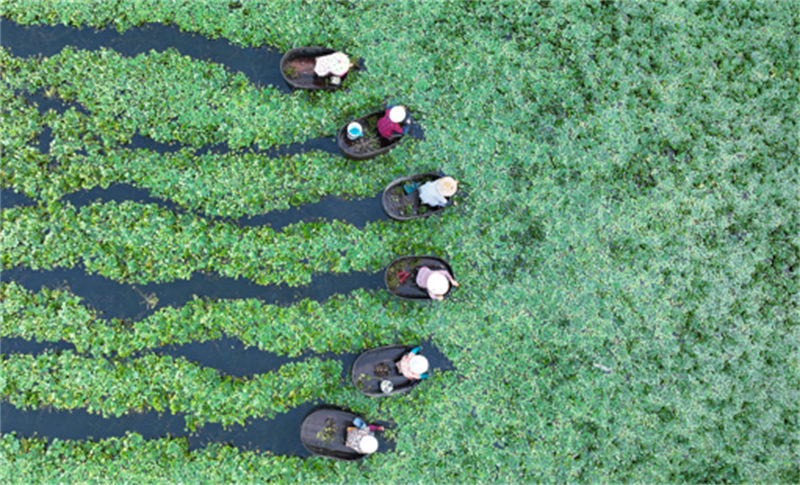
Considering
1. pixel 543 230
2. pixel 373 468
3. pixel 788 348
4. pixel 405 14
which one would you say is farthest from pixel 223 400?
pixel 788 348

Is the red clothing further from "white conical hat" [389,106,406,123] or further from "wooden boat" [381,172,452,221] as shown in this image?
"wooden boat" [381,172,452,221]

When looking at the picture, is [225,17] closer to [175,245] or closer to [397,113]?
[397,113]

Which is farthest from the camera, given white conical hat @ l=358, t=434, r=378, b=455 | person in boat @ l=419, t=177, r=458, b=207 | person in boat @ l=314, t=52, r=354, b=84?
person in boat @ l=314, t=52, r=354, b=84

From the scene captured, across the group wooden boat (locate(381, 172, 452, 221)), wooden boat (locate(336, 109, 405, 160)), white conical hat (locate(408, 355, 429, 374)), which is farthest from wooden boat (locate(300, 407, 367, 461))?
wooden boat (locate(336, 109, 405, 160))

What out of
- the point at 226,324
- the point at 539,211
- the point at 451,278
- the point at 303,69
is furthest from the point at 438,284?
the point at 303,69

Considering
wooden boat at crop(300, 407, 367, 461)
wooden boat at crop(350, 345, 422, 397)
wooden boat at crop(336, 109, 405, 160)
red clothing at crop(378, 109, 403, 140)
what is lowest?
wooden boat at crop(300, 407, 367, 461)

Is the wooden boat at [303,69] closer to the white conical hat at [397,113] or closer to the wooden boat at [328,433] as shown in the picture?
the white conical hat at [397,113]
